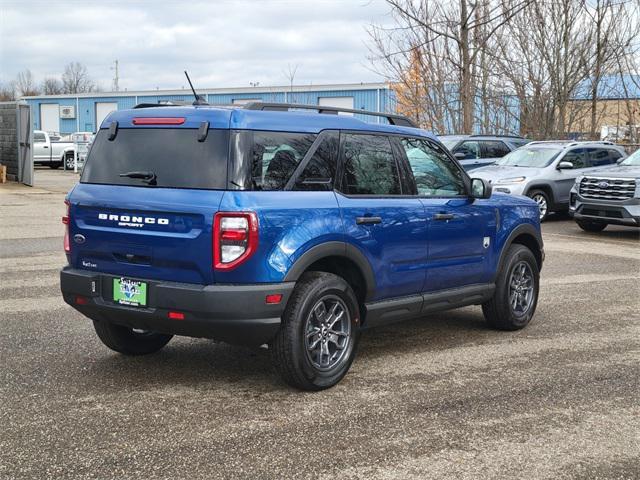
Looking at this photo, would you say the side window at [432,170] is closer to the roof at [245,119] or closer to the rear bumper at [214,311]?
the roof at [245,119]

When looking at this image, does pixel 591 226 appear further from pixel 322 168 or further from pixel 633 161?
pixel 322 168

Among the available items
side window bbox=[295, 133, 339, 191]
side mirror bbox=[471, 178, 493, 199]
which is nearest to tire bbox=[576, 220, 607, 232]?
side mirror bbox=[471, 178, 493, 199]

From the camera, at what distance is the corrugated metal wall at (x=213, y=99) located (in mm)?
47812

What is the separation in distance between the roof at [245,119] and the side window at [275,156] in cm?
6

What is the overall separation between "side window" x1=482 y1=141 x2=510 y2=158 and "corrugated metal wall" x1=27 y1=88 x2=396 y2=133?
774 inches

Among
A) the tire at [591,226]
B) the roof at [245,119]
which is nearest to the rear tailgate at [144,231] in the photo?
the roof at [245,119]

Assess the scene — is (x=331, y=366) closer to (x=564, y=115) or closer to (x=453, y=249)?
(x=453, y=249)

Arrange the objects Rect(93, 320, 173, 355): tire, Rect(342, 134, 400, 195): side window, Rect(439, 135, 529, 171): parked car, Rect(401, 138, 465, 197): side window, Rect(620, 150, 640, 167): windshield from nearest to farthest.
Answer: Rect(342, 134, 400, 195): side window → Rect(93, 320, 173, 355): tire → Rect(401, 138, 465, 197): side window → Rect(620, 150, 640, 167): windshield → Rect(439, 135, 529, 171): parked car

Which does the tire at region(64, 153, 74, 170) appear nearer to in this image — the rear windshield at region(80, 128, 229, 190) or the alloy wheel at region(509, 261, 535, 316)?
the alloy wheel at region(509, 261, 535, 316)

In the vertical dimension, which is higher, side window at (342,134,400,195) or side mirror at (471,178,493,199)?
side window at (342,134,400,195)

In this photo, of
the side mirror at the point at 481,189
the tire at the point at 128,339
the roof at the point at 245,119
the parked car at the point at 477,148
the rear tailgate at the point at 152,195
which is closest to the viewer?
the rear tailgate at the point at 152,195

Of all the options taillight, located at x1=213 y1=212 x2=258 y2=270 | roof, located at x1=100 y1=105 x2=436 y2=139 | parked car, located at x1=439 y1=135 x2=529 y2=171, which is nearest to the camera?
taillight, located at x1=213 y1=212 x2=258 y2=270

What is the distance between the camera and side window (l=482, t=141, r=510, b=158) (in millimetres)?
21297

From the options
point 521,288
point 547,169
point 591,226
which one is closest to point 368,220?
point 521,288
